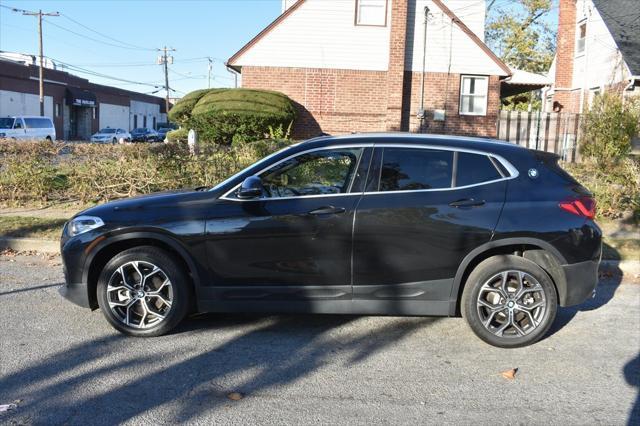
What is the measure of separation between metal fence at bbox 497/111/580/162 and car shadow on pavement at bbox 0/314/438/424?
18526mm

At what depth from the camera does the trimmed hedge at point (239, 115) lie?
18.7 metres

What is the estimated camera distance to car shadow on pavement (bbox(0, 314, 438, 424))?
12.9 ft

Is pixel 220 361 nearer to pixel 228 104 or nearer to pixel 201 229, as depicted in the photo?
pixel 201 229

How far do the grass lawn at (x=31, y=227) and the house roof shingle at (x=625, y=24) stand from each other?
18.4 meters

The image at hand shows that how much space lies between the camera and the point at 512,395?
422 centimetres

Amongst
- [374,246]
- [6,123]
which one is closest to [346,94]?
[374,246]

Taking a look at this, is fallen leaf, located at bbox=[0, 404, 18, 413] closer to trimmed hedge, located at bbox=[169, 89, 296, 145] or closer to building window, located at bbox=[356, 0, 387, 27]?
trimmed hedge, located at bbox=[169, 89, 296, 145]

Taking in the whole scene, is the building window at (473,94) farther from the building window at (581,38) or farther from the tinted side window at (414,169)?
the tinted side window at (414,169)

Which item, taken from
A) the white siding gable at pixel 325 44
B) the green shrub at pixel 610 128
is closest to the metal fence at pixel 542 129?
the white siding gable at pixel 325 44

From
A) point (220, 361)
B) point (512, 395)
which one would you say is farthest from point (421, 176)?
point (220, 361)

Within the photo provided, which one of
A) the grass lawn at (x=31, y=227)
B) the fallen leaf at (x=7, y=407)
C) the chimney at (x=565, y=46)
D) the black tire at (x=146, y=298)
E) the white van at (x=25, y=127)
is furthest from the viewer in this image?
the white van at (x=25, y=127)

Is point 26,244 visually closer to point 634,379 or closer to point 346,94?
point 634,379

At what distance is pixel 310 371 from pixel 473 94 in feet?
61.1

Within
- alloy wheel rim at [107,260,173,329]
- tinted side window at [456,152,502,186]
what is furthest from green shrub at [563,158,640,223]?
alloy wheel rim at [107,260,173,329]
